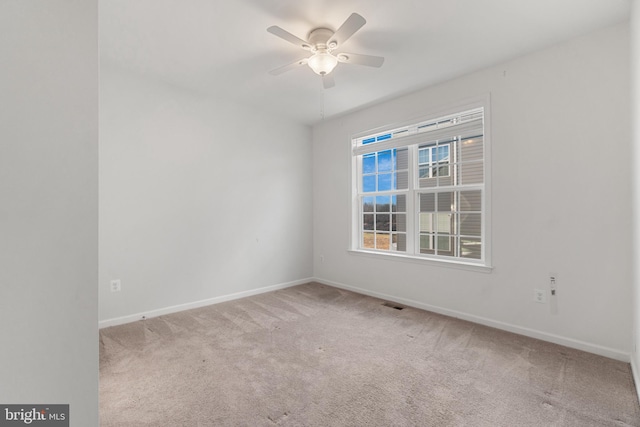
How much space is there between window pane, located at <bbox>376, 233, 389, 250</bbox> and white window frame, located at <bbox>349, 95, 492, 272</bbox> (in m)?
0.09

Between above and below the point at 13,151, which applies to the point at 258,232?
below

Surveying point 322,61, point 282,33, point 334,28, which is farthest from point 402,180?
point 282,33

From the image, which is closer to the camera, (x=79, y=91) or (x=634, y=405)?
(x=79, y=91)

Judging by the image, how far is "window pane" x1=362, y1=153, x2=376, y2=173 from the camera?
435 centimetres

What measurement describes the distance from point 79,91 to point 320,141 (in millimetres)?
4067

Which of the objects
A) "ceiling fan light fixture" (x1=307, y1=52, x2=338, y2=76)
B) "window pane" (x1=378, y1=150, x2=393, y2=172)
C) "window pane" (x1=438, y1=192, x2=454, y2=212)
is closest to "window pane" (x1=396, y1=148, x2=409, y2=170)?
"window pane" (x1=378, y1=150, x2=393, y2=172)

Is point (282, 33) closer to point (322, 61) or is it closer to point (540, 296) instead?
point (322, 61)

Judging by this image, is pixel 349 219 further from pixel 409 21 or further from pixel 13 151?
pixel 13 151

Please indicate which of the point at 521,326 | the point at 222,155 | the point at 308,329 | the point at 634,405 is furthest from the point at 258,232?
the point at 634,405

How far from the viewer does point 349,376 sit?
214cm

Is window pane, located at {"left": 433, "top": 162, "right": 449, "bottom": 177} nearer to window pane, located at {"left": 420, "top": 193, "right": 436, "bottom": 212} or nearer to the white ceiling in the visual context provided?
window pane, located at {"left": 420, "top": 193, "right": 436, "bottom": 212}

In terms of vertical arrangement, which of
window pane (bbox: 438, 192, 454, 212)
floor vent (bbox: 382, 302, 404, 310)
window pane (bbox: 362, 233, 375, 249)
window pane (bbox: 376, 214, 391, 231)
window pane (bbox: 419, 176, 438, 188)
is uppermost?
window pane (bbox: 419, 176, 438, 188)

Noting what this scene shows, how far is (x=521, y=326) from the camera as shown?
9.30 ft

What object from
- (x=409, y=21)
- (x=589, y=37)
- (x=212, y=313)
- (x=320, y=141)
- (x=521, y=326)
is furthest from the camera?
(x=320, y=141)
